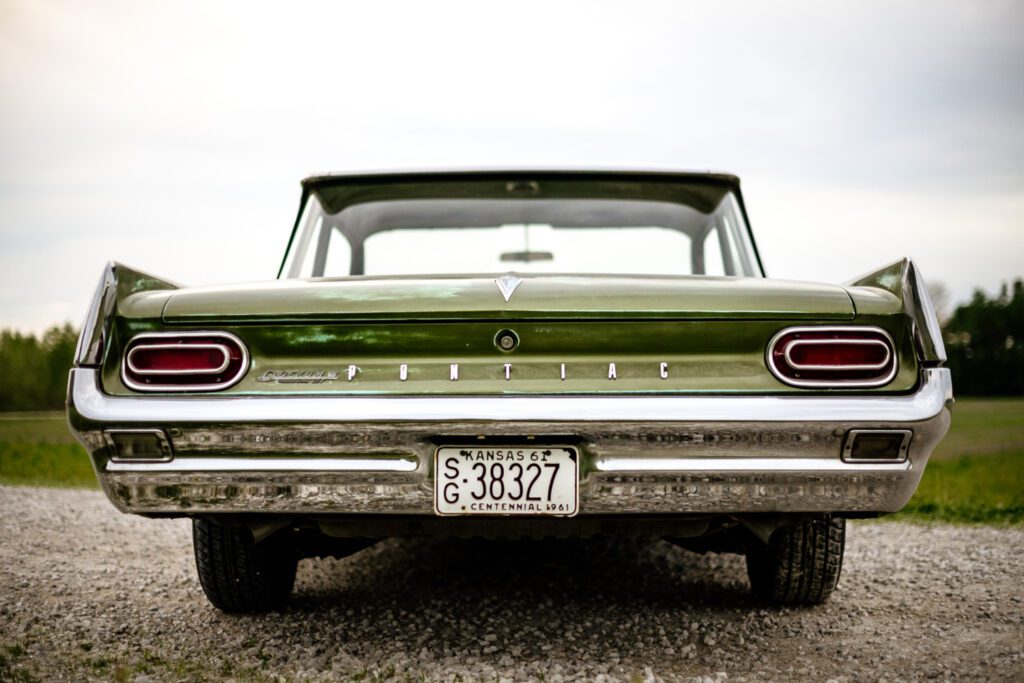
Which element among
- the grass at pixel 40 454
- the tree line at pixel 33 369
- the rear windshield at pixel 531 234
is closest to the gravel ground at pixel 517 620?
the rear windshield at pixel 531 234

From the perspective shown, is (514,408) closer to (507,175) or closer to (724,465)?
(724,465)

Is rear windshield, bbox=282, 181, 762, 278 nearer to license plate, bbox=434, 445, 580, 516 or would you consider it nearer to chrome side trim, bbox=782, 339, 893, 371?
chrome side trim, bbox=782, 339, 893, 371

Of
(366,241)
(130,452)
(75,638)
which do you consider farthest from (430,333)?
(75,638)

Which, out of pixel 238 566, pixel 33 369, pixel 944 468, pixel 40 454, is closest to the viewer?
pixel 238 566

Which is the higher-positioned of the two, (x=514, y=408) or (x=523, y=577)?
(x=514, y=408)

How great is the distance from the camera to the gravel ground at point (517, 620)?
99.7 inches

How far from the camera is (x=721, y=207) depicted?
132 inches

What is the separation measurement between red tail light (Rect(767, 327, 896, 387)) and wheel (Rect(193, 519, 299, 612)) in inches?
76.2

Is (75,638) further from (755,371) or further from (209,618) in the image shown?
(755,371)

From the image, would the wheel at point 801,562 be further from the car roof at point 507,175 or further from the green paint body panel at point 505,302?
the car roof at point 507,175

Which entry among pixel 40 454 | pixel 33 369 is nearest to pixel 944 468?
pixel 40 454

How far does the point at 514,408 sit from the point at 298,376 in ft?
2.11

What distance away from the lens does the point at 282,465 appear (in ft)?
7.39

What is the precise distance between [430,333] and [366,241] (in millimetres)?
1219
